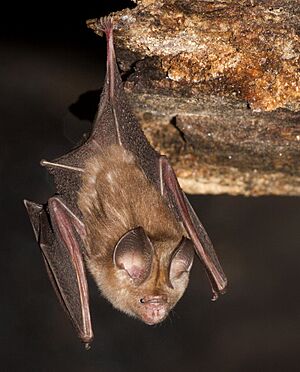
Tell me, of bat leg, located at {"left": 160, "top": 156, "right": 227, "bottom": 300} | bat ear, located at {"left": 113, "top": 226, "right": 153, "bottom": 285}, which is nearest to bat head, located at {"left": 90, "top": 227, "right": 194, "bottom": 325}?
bat ear, located at {"left": 113, "top": 226, "right": 153, "bottom": 285}

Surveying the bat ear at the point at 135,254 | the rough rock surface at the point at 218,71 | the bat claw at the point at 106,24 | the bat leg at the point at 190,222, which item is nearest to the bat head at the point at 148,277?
the bat ear at the point at 135,254

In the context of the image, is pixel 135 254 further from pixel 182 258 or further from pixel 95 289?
pixel 95 289

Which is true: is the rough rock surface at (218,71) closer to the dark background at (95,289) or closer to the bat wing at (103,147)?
the bat wing at (103,147)

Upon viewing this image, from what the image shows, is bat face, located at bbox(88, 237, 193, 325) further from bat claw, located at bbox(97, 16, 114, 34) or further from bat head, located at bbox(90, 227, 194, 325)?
bat claw, located at bbox(97, 16, 114, 34)

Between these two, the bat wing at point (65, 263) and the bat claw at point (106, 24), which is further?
the bat wing at point (65, 263)

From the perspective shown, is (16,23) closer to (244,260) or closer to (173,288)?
(173,288)
